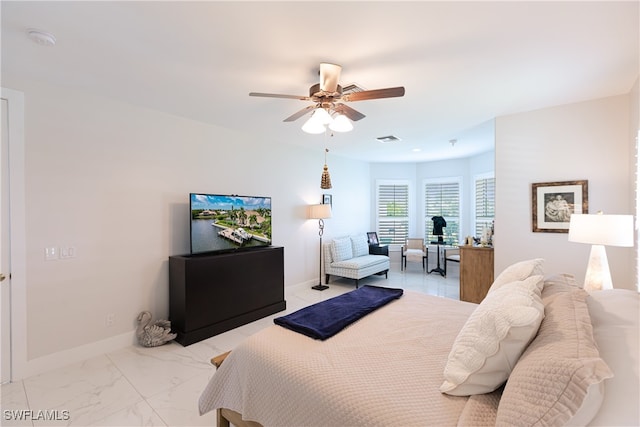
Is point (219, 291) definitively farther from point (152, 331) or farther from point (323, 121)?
point (323, 121)

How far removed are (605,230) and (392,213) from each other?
512cm

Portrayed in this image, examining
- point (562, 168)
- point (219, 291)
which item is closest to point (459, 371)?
point (219, 291)

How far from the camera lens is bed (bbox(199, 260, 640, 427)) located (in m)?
0.86

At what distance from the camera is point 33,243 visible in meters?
2.67

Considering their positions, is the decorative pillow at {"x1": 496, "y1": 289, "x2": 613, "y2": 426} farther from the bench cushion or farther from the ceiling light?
the bench cushion

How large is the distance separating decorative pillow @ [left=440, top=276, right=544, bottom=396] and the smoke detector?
3.17m

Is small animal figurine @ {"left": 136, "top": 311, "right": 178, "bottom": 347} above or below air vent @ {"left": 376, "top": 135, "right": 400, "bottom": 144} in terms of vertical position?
below

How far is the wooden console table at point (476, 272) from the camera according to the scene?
4117mm

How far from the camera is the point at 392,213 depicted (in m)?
7.45

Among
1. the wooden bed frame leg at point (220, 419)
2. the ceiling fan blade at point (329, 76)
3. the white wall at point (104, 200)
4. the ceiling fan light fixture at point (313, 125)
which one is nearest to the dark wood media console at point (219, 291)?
the white wall at point (104, 200)

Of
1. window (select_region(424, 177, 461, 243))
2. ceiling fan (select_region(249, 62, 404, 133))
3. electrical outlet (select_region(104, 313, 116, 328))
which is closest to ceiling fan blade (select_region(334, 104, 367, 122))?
ceiling fan (select_region(249, 62, 404, 133))

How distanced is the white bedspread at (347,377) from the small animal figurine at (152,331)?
67.5 inches

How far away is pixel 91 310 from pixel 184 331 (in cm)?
95

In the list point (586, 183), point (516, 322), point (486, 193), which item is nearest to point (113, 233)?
point (516, 322)
